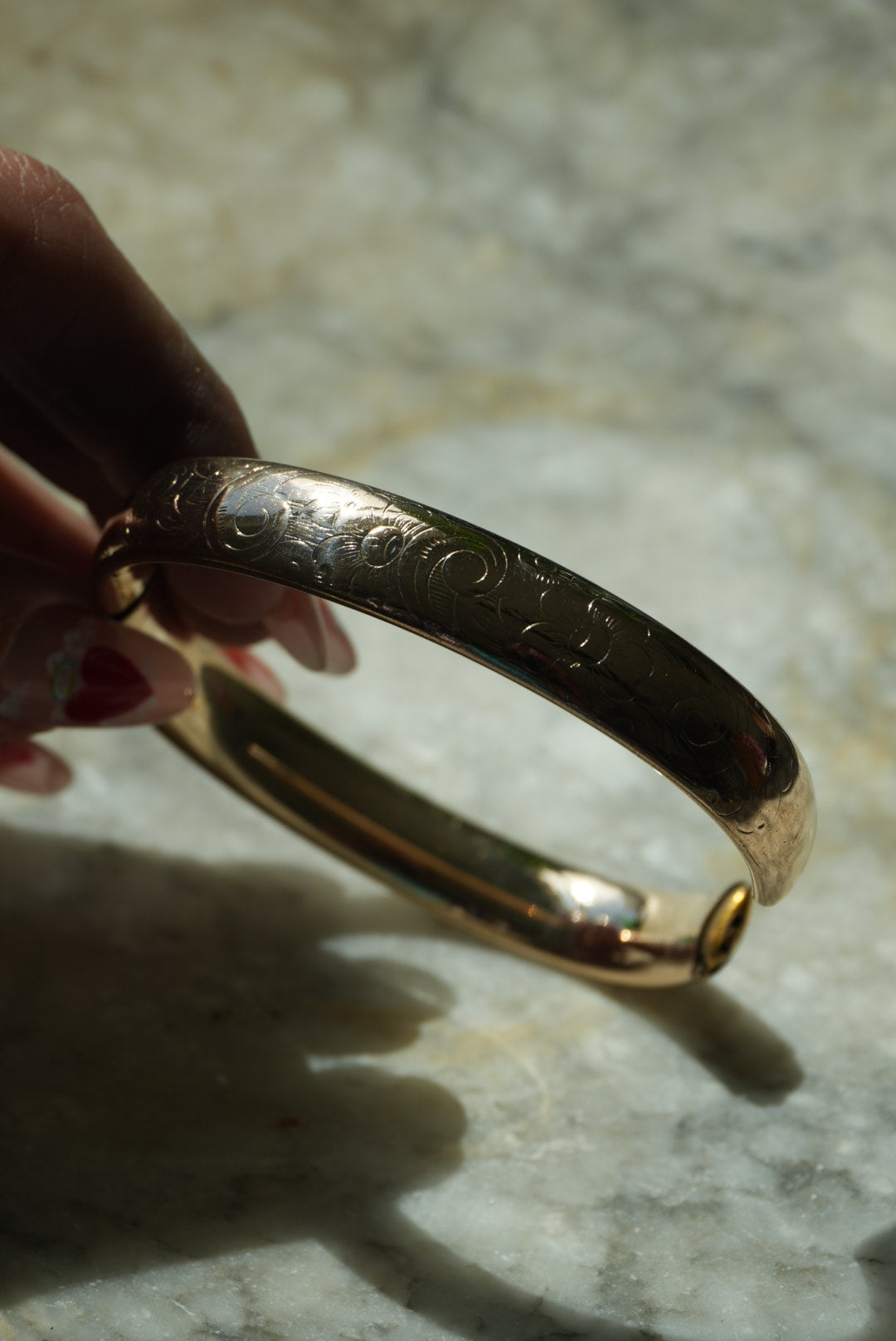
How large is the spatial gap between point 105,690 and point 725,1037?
299mm

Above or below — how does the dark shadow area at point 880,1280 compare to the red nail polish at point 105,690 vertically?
below

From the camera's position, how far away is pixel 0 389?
1.98ft

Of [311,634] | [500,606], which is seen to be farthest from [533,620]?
[311,634]

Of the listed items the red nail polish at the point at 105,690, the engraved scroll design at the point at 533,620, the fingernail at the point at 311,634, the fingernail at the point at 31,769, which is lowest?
the fingernail at the point at 31,769

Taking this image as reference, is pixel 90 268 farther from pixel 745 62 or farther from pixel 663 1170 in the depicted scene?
pixel 745 62

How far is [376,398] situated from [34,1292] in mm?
601

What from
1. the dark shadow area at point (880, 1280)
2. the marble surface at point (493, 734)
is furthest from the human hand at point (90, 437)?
the dark shadow area at point (880, 1280)

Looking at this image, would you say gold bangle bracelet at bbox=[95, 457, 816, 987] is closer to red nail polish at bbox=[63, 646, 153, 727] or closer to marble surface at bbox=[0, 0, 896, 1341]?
red nail polish at bbox=[63, 646, 153, 727]

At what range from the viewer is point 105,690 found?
574 millimetres

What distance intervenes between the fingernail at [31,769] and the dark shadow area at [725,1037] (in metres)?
0.27

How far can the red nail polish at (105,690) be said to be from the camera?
0.57 metres

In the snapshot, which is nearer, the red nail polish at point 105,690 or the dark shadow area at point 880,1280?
the dark shadow area at point 880,1280

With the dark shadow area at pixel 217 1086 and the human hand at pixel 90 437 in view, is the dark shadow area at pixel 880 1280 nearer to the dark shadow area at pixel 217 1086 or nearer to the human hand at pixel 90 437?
the dark shadow area at pixel 217 1086

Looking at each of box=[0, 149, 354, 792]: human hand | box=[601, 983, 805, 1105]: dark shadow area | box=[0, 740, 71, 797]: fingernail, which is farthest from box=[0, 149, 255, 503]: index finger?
box=[601, 983, 805, 1105]: dark shadow area
